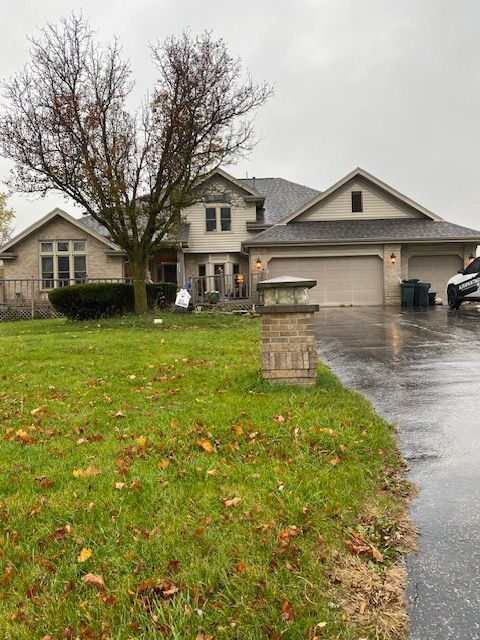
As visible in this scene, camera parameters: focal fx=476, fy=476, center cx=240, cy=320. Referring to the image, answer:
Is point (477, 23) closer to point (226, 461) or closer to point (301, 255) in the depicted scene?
point (301, 255)

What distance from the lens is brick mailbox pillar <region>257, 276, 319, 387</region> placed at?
5.59 m

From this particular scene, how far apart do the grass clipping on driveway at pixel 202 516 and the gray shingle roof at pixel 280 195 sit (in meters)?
22.4

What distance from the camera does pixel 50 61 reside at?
53.0 feet

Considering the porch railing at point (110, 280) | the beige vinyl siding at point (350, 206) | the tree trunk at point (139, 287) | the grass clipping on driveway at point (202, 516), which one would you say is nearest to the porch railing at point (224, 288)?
the porch railing at point (110, 280)

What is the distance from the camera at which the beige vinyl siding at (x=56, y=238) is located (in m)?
24.2

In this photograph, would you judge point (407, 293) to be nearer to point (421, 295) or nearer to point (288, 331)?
point (421, 295)

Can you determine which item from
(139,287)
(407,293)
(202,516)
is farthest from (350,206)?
(202,516)

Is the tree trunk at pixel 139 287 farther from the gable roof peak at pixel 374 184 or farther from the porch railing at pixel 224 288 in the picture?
the gable roof peak at pixel 374 184

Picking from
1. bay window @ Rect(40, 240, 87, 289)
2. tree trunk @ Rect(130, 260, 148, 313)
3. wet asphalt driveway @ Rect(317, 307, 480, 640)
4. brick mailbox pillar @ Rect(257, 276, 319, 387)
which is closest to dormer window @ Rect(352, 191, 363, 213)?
tree trunk @ Rect(130, 260, 148, 313)

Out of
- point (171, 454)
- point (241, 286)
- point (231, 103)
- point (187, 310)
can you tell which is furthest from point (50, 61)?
point (171, 454)

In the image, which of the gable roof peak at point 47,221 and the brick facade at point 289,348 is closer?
the brick facade at point 289,348

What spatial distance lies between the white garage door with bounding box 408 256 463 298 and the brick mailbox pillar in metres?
19.3

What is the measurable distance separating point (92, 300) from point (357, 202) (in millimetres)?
14237

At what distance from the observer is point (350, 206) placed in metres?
23.9
